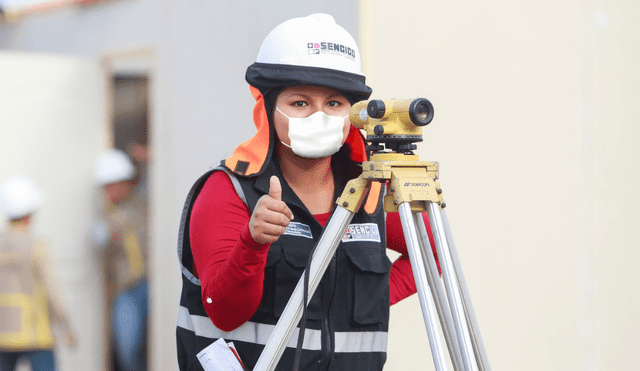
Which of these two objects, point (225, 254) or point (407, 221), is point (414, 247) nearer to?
point (407, 221)

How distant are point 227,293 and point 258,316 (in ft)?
0.62

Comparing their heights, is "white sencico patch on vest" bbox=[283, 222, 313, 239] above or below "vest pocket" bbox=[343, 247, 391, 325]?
above

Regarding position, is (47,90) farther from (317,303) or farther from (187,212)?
(317,303)

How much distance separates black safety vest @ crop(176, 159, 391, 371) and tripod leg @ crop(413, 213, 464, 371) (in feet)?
0.79

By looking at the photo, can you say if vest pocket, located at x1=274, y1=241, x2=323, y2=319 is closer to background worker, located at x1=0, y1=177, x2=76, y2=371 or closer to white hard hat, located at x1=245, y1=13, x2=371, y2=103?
white hard hat, located at x1=245, y1=13, x2=371, y2=103

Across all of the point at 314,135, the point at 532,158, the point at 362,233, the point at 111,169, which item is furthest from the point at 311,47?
the point at 111,169

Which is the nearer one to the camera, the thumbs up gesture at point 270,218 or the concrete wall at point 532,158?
the thumbs up gesture at point 270,218

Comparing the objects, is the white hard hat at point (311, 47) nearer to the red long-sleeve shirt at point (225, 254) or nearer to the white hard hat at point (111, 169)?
the red long-sleeve shirt at point (225, 254)

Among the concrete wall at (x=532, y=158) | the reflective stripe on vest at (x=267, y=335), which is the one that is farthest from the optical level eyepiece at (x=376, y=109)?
the concrete wall at (x=532, y=158)

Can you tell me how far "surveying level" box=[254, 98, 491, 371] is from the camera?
1.47 metres

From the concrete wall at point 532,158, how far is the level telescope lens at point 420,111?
115cm

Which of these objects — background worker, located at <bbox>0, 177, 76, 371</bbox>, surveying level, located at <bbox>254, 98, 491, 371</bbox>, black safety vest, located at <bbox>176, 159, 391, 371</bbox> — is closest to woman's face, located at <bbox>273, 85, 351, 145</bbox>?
black safety vest, located at <bbox>176, 159, 391, 371</bbox>

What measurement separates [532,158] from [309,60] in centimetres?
162

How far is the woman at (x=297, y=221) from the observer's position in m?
1.71
